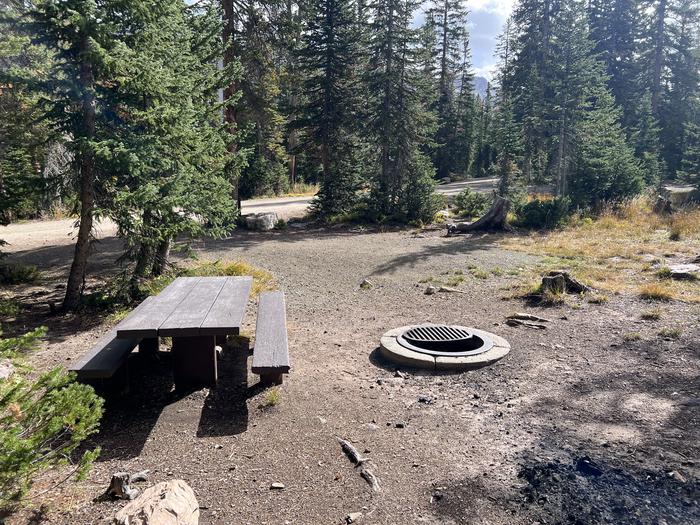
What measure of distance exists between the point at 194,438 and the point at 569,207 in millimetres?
17489

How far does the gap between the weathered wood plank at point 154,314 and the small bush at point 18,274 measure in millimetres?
4921

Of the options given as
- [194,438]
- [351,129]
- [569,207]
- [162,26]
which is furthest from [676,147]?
[194,438]

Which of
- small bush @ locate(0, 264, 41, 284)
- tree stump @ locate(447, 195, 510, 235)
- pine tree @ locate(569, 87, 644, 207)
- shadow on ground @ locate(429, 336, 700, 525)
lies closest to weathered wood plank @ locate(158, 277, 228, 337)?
shadow on ground @ locate(429, 336, 700, 525)

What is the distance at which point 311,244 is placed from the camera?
1412cm

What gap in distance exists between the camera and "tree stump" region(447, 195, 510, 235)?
53.4ft

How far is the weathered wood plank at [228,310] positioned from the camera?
402 centimetres

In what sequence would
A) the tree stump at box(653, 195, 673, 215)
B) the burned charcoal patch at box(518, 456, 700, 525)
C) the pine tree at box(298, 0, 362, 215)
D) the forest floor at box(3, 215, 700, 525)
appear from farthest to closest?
the pine tree at box(298, 0, 362, 215) < the tree stump at box(653, 195, 673, 215) < the forest floor at box(3, 215, 700, 525) < the burned charcoal patch at box(518, 456, 700, 525)

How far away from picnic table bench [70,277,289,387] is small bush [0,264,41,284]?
16.7 ft

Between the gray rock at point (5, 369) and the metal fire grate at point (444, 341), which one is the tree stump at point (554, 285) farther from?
the gray rock at point (5, 369)

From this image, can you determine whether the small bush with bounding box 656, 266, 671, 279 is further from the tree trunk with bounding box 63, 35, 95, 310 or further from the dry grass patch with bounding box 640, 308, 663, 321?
the tree trunk with bounding box 63, 35, 95, 310

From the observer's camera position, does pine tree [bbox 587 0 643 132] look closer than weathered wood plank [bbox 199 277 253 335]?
No

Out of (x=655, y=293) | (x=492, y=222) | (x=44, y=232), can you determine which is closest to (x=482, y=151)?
(x=492, y=222)

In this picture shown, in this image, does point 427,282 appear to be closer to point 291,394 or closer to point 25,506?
point 291,394

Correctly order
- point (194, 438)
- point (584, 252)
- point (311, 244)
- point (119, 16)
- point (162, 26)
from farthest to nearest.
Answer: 1. point (311, 244)
2. point (584, 252)
3. point (162, 26)
4. point (119, 16)
5. point (194, 438)
